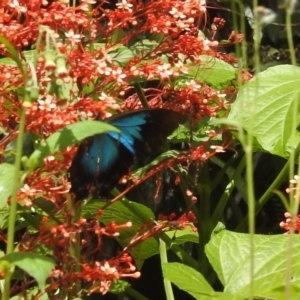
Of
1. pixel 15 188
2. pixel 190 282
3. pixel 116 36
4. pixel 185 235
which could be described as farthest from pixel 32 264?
pixel 185 235

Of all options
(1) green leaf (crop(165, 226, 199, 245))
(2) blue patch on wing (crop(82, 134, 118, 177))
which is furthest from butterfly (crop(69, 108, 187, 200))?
(1) green leaf (crop(165, 226, 199, 245))

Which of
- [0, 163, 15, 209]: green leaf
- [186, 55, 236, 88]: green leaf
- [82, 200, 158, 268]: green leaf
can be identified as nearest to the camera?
[0, 163, 15, 209]: green leaf

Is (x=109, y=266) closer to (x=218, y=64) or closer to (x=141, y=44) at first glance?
(x=141, y=44)

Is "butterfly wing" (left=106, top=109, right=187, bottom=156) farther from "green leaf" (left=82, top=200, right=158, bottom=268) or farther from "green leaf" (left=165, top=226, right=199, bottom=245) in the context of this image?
"green leaf" (left=165, top=226, right=199, bottom=245)

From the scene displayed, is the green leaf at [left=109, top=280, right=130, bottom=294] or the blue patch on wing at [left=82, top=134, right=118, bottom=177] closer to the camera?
the blue patch on wing at [left=82, top=134, right=118, bottom=177]

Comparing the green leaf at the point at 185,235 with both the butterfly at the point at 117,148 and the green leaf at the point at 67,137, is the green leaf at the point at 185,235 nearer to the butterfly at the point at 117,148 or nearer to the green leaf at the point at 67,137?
the butterfly at the point at 117,148

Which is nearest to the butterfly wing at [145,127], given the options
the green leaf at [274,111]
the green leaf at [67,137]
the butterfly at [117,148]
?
the butterfly at [117,148]
